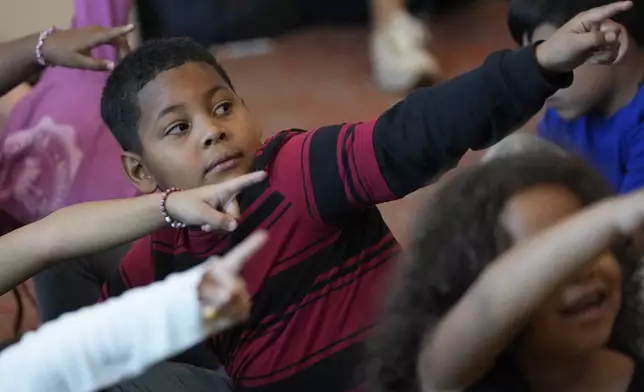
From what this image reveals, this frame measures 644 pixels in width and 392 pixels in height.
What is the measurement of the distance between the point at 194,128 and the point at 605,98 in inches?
22.0

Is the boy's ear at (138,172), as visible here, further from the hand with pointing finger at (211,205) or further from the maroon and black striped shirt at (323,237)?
the hand with pointing finger at (211,205)

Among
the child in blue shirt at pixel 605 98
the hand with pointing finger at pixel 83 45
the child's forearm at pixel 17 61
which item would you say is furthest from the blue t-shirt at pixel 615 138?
the child's forearm at pixel 17 61

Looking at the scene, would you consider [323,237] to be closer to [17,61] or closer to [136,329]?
[136,329]

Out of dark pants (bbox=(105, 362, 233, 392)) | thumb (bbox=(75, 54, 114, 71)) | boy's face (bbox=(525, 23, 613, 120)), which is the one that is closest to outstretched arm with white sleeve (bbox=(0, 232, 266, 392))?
dark pants (bbox=(105, 362, 233, 392))

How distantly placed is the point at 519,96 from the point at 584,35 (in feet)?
0.23

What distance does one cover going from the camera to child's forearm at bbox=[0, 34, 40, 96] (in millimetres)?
1059

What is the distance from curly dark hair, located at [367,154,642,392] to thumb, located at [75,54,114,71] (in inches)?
18.8

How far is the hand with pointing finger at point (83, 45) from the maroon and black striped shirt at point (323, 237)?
10.7 inches

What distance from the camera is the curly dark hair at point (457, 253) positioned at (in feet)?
2.09

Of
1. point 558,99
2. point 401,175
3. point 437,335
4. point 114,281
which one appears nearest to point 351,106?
point 558,99

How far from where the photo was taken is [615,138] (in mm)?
1059

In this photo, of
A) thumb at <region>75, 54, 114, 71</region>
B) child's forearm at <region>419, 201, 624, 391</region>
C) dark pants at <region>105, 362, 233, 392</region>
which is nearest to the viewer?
child's forearm at <region>419, 201, 624, 391</region>

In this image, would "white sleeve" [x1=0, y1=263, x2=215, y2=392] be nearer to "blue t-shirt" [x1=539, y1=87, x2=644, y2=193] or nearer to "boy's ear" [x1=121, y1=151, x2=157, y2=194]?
"boy's ear" [x1=121, y1=151, x2=157, y2=194]

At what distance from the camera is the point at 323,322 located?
788 millimetres
